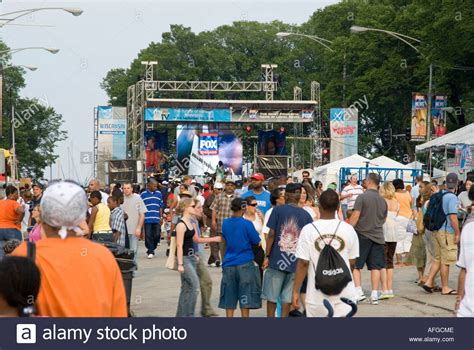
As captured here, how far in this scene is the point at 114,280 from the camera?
5.52 metres

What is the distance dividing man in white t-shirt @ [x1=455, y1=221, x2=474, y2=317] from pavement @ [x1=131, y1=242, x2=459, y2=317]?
20.8ft

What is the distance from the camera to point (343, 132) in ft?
206

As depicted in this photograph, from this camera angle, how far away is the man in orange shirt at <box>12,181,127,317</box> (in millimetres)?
5445

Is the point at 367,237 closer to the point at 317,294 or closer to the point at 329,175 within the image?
the point at 317,294

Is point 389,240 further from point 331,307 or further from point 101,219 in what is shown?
point 331,307

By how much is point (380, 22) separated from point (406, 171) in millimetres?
25670

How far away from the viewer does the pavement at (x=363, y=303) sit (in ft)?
51.8

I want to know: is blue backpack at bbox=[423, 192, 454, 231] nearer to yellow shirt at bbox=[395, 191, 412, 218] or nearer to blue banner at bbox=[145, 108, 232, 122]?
yellow shirt at bbox=[395, 191, 412, 218]

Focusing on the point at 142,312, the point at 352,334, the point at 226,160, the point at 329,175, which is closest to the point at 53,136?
the point at 226,160

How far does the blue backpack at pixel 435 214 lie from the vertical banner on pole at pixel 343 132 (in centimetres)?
4370

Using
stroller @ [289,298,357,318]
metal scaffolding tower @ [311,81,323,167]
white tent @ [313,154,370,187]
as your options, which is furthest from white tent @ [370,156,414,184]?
stroller @ [289,298,357,318]

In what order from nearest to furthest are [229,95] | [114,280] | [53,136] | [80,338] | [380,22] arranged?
1. [114,280]
2. [80,338]
3. [380,22]
4. [229,95]
5. [53,136]

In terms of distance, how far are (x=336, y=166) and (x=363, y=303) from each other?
26437 millimetres

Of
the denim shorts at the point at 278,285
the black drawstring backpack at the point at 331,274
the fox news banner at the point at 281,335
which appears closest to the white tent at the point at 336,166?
the denim shorts at the point at 278,285
